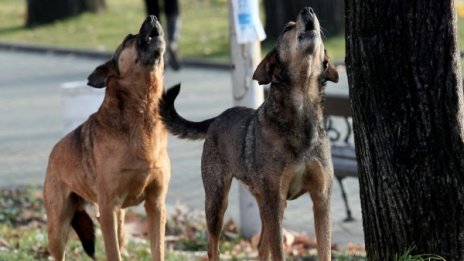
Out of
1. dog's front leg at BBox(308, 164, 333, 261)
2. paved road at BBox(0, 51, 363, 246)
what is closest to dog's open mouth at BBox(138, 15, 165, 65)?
dog's front leg at BBox(308, 164, 333, 261)

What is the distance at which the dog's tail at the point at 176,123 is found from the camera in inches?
267

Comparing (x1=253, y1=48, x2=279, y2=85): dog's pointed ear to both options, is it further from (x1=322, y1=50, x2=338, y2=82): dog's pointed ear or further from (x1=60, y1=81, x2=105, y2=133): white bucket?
(x1=60, y1=81, x2=105, y2=133): white bucket

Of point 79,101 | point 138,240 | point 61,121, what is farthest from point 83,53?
point 138,240

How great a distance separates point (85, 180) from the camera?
695 centimetres

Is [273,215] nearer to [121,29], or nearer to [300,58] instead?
[300,58]

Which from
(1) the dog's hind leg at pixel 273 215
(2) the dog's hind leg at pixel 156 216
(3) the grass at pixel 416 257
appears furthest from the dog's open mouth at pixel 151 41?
(3) the grass at pixel 416 257

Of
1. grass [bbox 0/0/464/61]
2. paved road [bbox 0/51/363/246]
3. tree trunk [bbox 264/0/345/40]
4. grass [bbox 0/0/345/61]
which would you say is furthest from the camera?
grass [bbox 0/0/345/61]

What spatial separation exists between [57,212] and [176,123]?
3.59 ft

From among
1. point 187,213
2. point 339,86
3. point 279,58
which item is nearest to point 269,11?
point 339,86

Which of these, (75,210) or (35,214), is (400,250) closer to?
(75,210)

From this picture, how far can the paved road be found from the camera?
10516 mm

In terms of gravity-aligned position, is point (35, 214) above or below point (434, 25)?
below

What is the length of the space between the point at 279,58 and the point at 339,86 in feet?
16.7

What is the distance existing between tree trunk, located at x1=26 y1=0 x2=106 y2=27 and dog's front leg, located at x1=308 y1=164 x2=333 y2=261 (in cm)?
2168
